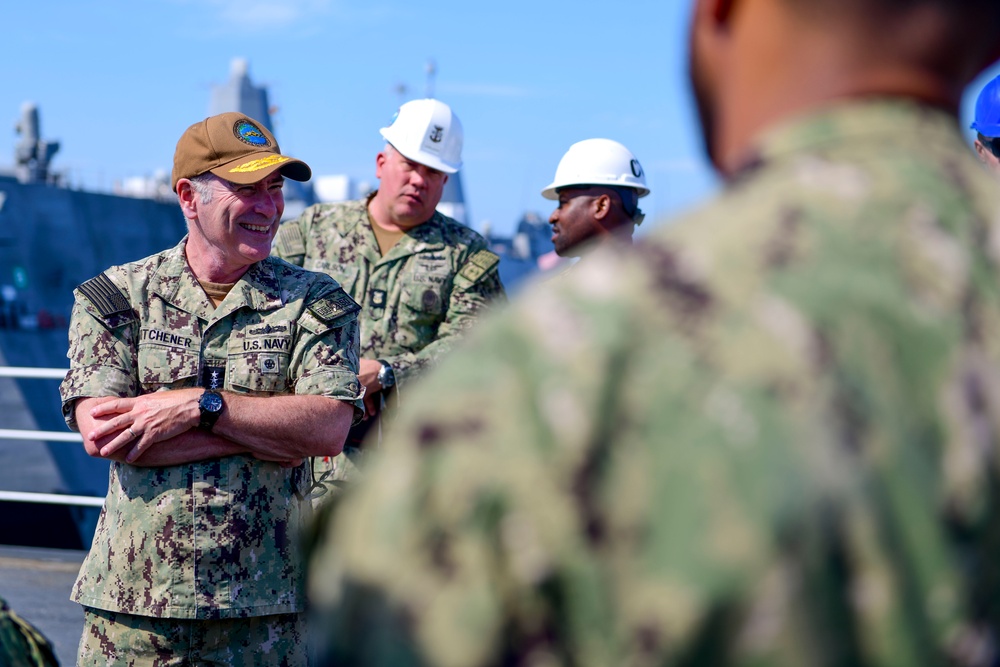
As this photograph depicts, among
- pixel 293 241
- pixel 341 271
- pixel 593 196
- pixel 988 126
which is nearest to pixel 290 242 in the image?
pixel 293 241

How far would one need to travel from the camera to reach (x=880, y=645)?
2.63 ft

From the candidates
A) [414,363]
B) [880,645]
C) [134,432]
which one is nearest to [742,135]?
[880,645]

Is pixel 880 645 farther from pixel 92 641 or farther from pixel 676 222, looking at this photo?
pixel 92 641

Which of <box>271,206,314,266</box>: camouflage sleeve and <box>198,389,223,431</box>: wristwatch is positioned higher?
<box>271,206,314,266</box>: camouflage sleeve

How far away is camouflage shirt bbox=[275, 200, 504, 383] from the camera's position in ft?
15.2

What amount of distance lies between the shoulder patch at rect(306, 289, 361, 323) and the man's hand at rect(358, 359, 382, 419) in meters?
1.17

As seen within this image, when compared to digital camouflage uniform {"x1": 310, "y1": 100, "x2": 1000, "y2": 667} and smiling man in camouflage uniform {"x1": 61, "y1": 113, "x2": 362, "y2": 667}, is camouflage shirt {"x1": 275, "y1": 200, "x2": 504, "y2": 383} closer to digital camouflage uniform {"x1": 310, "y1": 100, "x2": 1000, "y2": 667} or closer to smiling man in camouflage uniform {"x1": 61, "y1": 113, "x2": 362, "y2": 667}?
smiling man in camouflage uniform {"x1": 61, "y1": 113, "x2": 362, "y2": 667}

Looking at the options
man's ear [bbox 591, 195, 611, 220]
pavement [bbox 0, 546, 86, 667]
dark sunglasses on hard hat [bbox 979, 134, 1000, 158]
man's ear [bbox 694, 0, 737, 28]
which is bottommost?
pavement [bbox 0, 546, 86, 667]

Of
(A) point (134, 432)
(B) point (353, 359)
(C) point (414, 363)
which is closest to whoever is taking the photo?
(A) point (134, 432)

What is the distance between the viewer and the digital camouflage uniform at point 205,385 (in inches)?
112

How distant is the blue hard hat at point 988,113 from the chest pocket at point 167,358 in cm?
266

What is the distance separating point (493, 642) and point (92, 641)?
8.05 feet

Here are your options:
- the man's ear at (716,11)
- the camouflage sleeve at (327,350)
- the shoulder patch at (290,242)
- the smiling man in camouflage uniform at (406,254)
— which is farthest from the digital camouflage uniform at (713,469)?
the shoulder patch at (290,242)

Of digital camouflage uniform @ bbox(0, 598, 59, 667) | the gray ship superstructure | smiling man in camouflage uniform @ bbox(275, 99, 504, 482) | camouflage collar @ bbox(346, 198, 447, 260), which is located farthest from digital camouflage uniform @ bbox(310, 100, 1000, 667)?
the gray ship superstructure
